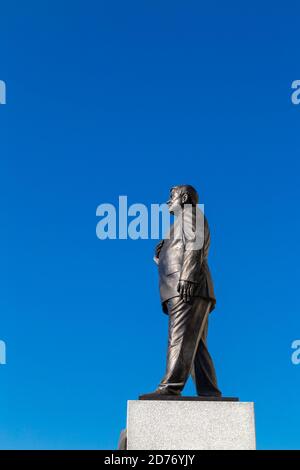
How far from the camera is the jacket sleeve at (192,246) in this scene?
34.3ft

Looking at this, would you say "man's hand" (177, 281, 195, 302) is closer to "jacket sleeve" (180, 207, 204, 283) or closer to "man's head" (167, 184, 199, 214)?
"jacket sleeve" (180, 207, 204, 283)

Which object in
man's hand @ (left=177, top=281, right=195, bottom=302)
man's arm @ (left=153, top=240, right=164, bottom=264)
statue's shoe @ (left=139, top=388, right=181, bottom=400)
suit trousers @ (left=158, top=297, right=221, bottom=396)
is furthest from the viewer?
man's arm @ (left=153, top=240, right=164, bottom=264)

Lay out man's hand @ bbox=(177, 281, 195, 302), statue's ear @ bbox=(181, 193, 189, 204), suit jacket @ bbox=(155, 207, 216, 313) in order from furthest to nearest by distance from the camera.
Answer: statue's ear @ bbox=(181, 193, 189, 204), suit jacket @ bbox=(155, 207, 216, 313), man's hand @ bbox=(177, 281, 195, 302)

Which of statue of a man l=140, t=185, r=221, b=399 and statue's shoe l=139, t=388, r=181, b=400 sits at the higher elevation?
statue of a man l=140, t=185, r=221, b=399

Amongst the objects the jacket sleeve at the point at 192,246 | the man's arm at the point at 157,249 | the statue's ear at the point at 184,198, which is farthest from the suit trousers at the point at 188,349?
the statue's ear at the point at 184,198

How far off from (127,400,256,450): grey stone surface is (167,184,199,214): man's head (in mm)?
3624

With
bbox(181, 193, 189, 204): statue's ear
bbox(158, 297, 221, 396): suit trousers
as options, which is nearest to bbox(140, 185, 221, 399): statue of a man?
bbox(158, 297, 221, 396): suit trousers

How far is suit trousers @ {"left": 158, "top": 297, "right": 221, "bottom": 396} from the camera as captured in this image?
32.9 ft

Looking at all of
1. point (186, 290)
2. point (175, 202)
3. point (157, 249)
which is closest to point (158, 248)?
point (157, 249)
